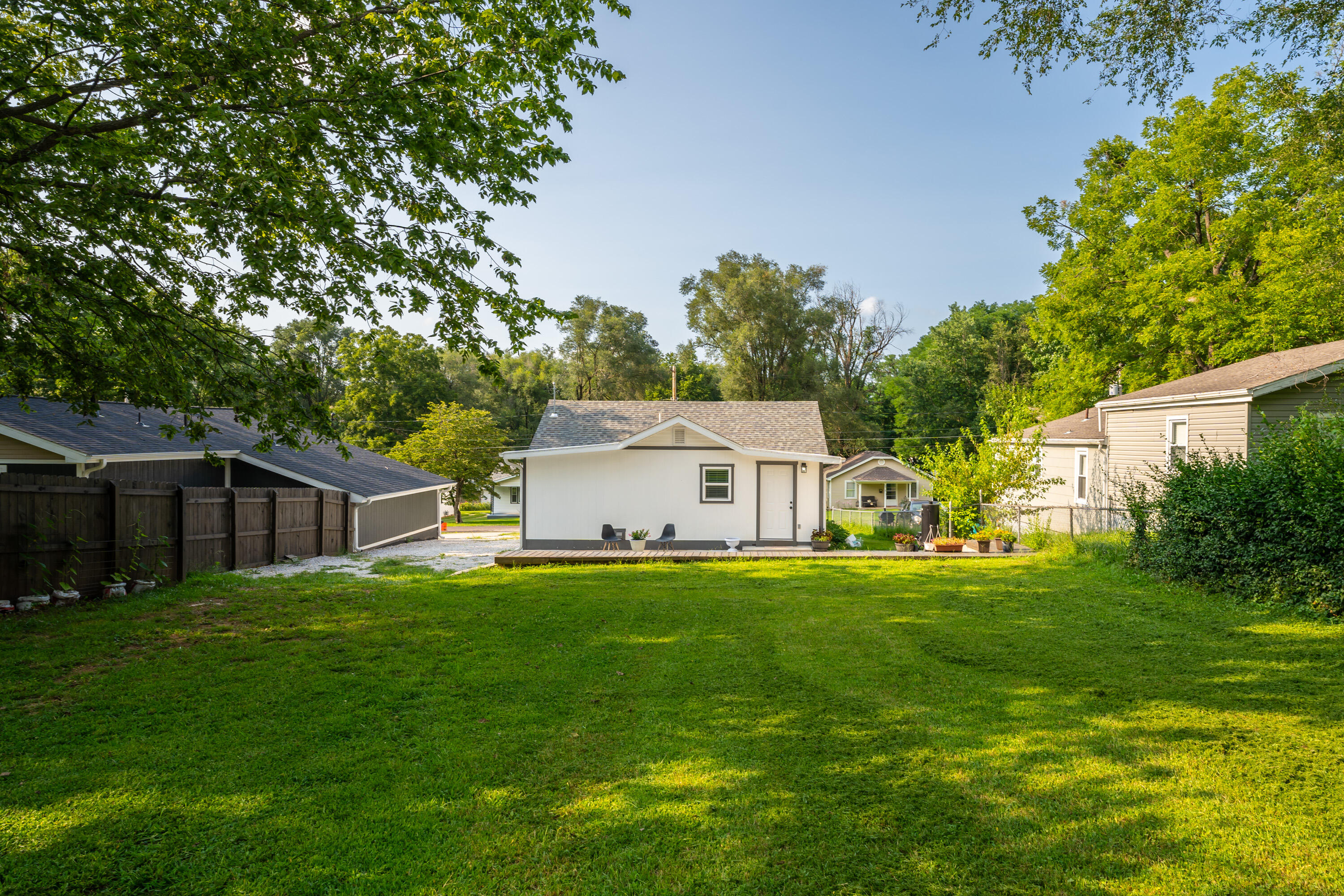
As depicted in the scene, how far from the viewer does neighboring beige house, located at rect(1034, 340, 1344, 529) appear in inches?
556

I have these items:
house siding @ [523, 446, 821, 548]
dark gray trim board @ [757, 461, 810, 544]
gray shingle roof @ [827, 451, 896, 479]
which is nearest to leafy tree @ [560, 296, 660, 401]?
gray shingle roof @ [827, 451, 896, 479]

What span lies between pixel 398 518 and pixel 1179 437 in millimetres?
22807

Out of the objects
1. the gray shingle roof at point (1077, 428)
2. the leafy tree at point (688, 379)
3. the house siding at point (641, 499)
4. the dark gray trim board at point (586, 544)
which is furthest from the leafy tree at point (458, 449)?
the gray shingle roof at point (1077, 428)

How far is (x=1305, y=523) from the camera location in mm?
8875

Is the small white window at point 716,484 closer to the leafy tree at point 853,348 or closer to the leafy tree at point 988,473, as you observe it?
the leafy tree at point 988,473

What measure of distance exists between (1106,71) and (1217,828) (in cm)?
717

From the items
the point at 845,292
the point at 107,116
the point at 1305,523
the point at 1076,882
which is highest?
the point at 845,292

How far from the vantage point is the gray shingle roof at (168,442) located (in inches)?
515

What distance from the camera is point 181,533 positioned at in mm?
11633

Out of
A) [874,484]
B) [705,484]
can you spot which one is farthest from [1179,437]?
[874,484]

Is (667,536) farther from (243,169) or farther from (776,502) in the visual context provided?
(243,169)

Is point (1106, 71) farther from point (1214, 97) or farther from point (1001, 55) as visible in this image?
point (1214, 97)

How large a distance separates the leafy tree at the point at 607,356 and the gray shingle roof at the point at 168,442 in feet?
62.3

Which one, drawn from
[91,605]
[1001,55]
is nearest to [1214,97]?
[1001,55]
